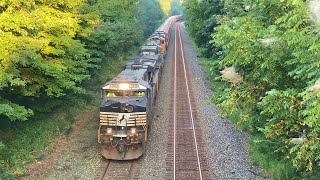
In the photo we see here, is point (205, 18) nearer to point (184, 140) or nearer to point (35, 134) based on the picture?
point (184, 140)

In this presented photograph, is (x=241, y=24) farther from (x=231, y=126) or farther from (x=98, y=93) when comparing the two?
(x=98, y=93)

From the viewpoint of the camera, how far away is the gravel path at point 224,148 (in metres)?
13.9

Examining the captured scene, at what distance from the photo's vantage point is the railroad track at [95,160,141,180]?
44.1ft

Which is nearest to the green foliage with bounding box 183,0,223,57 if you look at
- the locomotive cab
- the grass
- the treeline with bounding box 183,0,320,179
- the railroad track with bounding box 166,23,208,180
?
the railroad track with bounding box 166,23,208,180

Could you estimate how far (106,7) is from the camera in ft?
93.5

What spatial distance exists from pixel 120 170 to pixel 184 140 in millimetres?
4338

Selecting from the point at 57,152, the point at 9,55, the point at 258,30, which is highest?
the point at 258,30

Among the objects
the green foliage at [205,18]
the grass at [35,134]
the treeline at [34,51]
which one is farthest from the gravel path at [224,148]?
the green foliage at [205,18]

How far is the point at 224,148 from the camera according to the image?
1634cm

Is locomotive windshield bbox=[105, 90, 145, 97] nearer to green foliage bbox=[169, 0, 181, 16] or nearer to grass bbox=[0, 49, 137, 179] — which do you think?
grass bbox=[0, 49, 137, 179]

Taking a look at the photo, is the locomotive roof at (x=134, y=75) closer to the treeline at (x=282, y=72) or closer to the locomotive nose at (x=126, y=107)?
the locomotive nose at (x=126, y=107)

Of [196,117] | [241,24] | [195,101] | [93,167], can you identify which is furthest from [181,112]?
[241,24]

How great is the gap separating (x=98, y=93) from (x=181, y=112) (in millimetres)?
7179

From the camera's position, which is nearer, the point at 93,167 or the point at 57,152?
the point at 93,167
